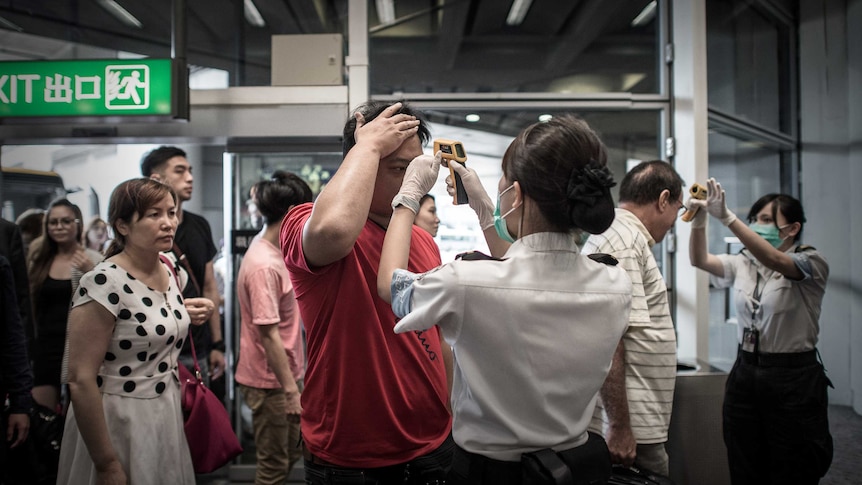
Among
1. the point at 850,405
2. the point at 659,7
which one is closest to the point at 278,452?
the point at 659,7

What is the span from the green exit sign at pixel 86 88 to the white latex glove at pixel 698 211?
2.82 metres

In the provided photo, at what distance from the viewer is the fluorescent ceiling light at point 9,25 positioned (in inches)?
156

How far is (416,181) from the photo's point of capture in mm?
1367

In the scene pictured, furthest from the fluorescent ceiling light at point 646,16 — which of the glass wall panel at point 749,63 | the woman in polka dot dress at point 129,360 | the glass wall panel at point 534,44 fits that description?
the woman in polka dot dress at point 129,360

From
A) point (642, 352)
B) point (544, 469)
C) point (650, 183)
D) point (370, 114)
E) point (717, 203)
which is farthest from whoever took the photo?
point (717, 203)

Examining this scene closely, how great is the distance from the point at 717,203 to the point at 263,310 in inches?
89.5

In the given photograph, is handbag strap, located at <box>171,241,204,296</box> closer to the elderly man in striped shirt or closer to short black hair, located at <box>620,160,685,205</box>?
the elderly man in striped shirt

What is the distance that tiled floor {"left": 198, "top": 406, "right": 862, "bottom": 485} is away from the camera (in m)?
3.64

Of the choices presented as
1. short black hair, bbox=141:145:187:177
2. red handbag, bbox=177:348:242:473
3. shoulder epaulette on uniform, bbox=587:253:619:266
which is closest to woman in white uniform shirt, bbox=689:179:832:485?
shoulder epaulette on uniform, bbox=587:253:619:266

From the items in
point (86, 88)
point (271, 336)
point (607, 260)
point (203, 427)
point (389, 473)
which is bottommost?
point (203, 427)

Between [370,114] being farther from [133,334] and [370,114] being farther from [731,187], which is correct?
[731,187]

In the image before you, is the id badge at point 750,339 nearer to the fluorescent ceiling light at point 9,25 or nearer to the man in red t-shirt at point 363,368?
the man in red t-shirt at point 363,368

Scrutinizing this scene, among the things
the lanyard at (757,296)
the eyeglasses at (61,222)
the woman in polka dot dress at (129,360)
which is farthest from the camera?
the eyeglasses at (61,222)

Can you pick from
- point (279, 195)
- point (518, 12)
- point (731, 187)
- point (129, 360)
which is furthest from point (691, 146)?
point (129, 360)
